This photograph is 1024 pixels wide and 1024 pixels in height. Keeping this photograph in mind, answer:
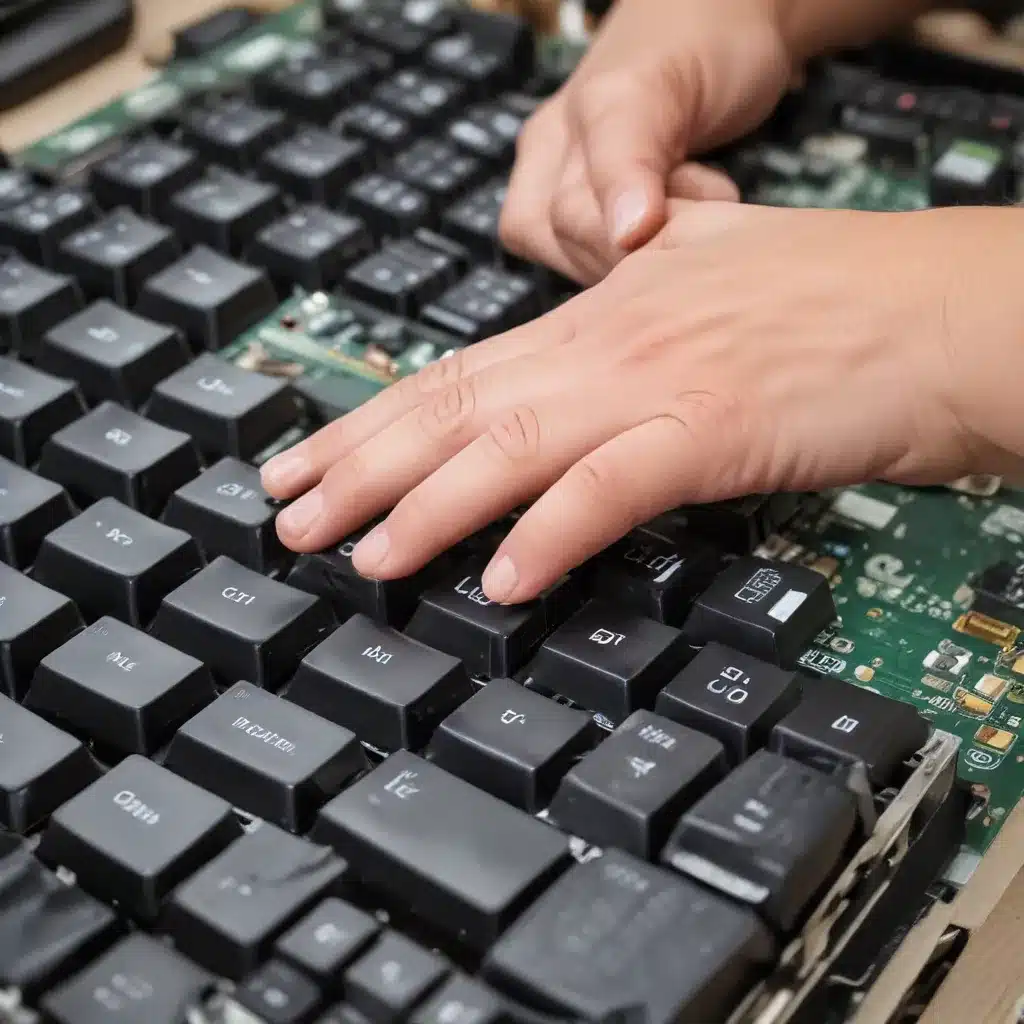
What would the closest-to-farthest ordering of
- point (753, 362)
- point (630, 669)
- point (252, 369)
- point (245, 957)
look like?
point (245, 957) → point (630, 669) → point (753, 362) → point (252, 369)

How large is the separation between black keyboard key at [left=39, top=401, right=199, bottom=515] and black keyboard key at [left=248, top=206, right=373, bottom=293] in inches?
9.4

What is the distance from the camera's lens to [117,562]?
0.95m

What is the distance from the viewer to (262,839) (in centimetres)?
77

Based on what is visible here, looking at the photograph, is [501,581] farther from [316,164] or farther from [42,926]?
[316,164]

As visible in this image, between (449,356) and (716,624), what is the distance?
13.1 inches

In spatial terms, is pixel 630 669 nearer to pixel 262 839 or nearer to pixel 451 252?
pixel 262 839

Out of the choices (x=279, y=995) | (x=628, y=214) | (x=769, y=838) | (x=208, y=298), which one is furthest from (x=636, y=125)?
(x=279, y=995)

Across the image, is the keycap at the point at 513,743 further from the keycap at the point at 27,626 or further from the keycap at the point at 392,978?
the keycap at the point at 27,626

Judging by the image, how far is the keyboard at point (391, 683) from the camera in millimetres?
716

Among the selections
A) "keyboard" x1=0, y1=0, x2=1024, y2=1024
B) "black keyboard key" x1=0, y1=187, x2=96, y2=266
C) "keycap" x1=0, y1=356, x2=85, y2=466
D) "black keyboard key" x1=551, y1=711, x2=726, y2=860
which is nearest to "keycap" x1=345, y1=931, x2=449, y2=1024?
"keyboard" x1=0, y1=0, x2=1024, y2=1024

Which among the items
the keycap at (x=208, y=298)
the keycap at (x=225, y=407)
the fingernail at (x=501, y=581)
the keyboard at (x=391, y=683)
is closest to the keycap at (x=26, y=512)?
the keyboard at (x=391, y=683)

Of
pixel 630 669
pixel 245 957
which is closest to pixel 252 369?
pixel 630 669

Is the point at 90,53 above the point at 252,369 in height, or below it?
above

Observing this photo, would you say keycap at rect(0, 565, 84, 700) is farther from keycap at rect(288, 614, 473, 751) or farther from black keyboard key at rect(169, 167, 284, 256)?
black keyboard key at rect(169, 167, 284, 256)
